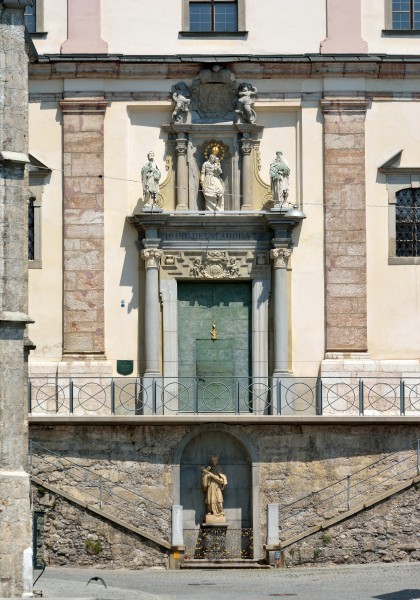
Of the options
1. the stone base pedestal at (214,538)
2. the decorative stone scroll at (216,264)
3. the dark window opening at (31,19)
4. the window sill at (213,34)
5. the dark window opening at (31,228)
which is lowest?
the stone base pedestal at (214,538)

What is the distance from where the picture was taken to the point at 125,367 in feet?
164

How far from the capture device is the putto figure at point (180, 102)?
50.2m

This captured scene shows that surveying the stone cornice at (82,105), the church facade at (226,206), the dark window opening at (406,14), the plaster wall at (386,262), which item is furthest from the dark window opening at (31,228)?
the dark window opening at (406,14)

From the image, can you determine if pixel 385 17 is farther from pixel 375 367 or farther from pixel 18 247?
pixel 18 247

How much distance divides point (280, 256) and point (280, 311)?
1202 mm

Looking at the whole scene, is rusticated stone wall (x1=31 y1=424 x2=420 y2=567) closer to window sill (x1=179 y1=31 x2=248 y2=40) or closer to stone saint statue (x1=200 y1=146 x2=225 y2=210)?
stone saint statue (x1=200 y1=146 x2=225 y2=210)

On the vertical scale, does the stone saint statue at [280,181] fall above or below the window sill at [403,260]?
above

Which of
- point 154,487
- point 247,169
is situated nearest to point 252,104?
point 247,169

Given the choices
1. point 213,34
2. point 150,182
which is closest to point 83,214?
point 150,182

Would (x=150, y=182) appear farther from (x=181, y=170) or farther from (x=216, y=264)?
(x=216, y=264)

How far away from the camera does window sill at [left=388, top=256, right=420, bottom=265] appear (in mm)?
50281

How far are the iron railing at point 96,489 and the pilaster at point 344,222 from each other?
5.51 meters

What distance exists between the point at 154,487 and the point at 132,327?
4035mm

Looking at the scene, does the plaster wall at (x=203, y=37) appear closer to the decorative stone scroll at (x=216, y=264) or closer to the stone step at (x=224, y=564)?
the decorative stone scroll at (x=216, y=264)
